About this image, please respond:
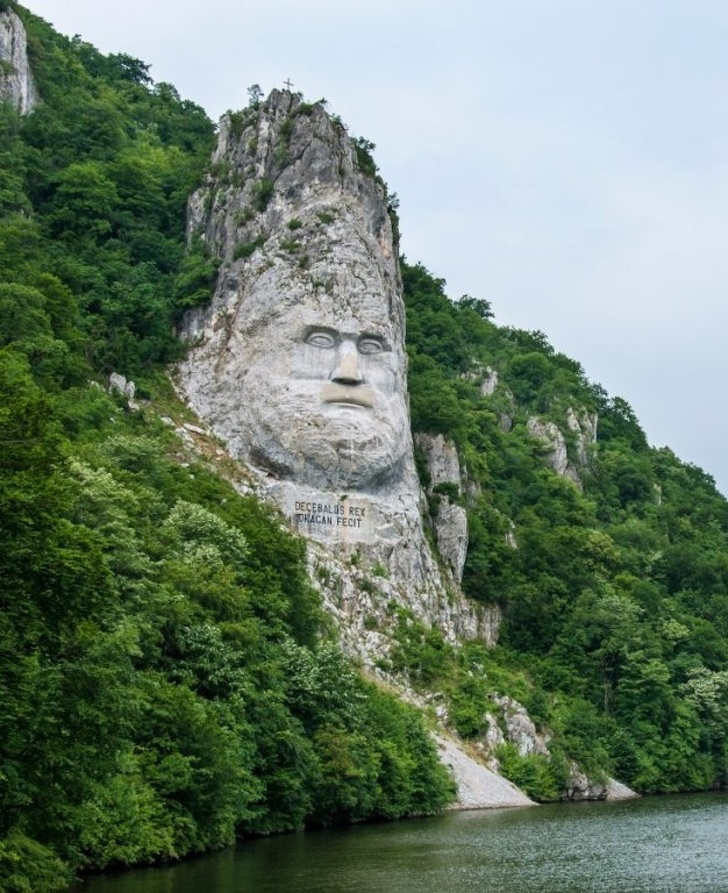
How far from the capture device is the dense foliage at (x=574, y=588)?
7725 centimetres

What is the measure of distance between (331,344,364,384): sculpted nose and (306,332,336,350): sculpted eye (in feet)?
3.15

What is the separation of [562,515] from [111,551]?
6793 centimetres

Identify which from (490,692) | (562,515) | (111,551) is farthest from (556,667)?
(111,551)

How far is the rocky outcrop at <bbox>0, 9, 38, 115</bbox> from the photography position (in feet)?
311

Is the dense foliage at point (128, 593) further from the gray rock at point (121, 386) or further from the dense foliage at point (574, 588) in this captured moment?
the dense foliage at point (574, 588)

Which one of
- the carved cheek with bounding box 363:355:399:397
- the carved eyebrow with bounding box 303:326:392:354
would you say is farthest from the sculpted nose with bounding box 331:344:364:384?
the carved cheek with bounding box 363:355:399:397

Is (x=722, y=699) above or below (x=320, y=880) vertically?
above

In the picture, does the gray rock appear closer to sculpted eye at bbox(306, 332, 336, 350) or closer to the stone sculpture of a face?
the stone sculpture of a face

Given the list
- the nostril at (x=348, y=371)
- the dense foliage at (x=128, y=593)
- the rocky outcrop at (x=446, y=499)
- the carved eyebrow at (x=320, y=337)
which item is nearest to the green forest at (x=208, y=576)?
the dense foliage at (x=128, y=593)

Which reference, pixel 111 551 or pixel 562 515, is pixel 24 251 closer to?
pixel 111 551

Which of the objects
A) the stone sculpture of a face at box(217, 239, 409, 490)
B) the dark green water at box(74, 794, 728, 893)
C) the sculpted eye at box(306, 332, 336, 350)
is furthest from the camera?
the sculpted eye at box(306, 332, 336, 350)

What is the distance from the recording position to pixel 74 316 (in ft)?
241

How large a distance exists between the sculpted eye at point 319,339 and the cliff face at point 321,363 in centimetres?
6

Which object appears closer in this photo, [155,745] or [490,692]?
[155,745]
